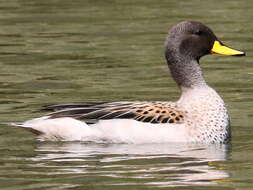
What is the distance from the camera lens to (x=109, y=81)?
1666 centimetres

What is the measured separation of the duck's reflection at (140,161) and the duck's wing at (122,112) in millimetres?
317

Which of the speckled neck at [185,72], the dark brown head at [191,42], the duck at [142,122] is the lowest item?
the duck at [142,122]

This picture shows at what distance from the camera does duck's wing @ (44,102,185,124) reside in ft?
43.3

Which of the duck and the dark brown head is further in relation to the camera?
the dark brown head

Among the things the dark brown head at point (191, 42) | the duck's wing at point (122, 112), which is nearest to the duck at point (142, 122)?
the duck's wing at point (122, 112)

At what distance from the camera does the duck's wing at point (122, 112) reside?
43.3ft

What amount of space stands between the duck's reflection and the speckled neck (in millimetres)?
933

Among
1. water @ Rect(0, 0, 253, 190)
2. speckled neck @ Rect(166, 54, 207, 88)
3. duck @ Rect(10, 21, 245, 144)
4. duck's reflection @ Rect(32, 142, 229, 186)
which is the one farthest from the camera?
speckled neck @ Rect(166, 54, 207, 88)

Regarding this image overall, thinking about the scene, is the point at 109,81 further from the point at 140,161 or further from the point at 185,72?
the point at 140,161

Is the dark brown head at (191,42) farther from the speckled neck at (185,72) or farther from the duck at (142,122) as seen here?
the duck at (142,122)

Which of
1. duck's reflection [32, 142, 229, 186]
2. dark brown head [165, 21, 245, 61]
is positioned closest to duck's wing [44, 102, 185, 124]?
duck's reflection [32, 142, 229, 186]

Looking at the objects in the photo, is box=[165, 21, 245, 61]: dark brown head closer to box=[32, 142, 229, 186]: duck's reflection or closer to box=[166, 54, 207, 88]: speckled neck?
box=[166, 54, 207, 88]: speckled neck

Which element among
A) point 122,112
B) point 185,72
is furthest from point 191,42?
point 122,112

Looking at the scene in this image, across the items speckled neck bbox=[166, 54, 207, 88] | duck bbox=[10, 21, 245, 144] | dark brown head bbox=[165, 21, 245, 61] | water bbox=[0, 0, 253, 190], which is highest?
dark brown head bbox=[165, 21, 245, 61]
